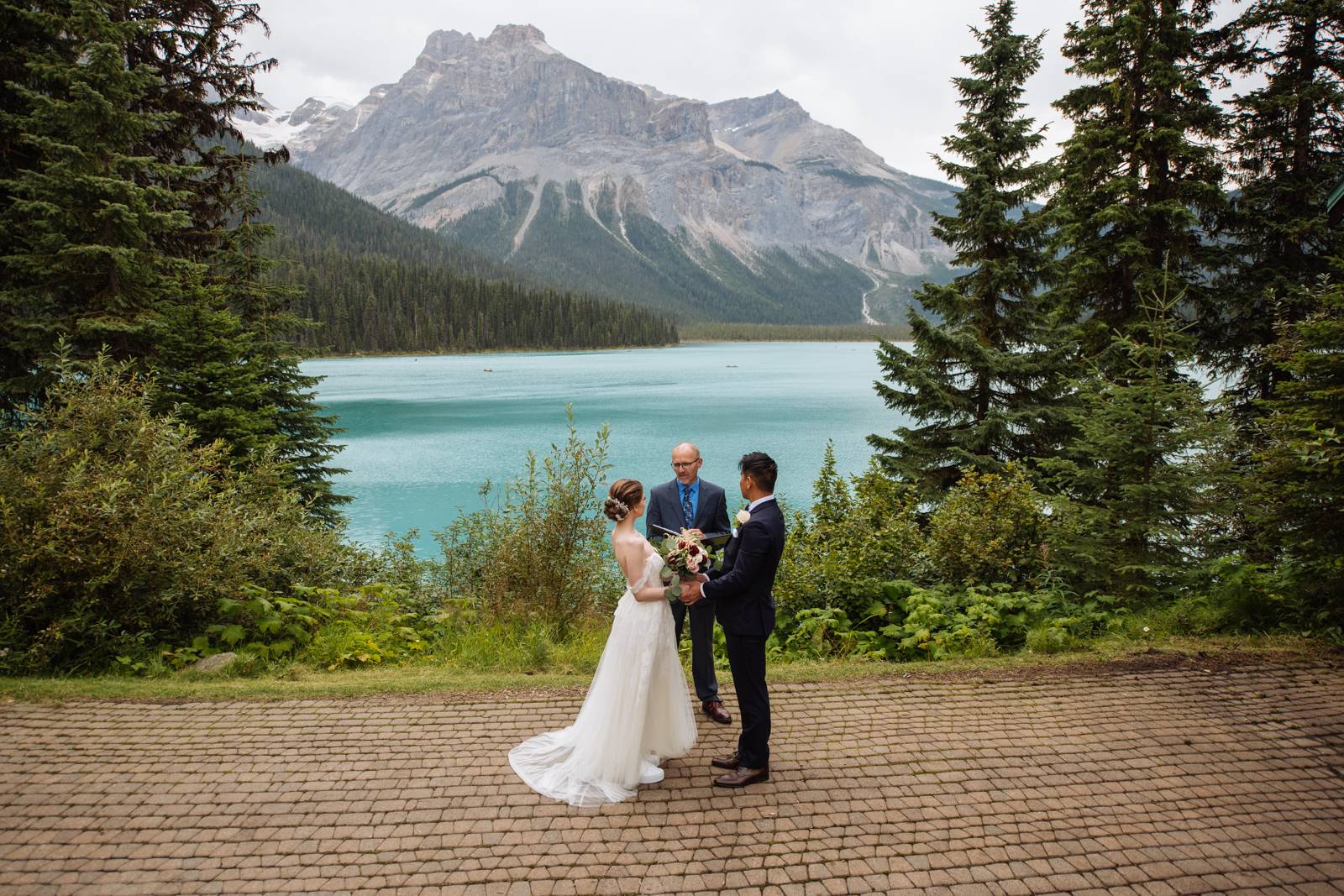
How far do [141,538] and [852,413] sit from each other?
3935 cm

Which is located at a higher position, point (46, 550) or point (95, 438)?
point (95, 438)

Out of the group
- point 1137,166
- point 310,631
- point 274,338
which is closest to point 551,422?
point 274,338

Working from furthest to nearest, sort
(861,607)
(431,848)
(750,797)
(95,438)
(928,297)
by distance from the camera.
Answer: (928,297), (861,607), (95,438), (750,797), (431,848)

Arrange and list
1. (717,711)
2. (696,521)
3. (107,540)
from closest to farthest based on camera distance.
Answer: (717,711), (696,521), (107,540)

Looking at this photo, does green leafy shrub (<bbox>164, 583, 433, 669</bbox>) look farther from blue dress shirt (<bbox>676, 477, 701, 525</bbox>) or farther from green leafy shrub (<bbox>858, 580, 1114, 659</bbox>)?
green leafy shrub (<bbox>858, 580, 1114, 659</bbox>)

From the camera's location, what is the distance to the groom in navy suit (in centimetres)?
434

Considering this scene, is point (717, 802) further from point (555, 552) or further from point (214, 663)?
point (214, 663)

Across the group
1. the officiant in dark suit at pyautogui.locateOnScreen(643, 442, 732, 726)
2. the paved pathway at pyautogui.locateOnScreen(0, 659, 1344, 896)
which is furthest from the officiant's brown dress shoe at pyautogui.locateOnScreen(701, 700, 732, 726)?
the paved pathway at pyautogui.locateOnScreen(0, 659, 1344, 896)

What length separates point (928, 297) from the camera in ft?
42.3

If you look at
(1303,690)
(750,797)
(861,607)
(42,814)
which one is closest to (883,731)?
(750,797)

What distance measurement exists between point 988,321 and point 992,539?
5.80 meters

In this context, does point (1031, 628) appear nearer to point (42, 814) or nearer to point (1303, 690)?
point (1303, 690)

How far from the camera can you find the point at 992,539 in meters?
8.27

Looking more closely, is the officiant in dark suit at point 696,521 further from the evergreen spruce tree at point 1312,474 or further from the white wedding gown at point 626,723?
the evergreen spruce tree at point 1312,474
